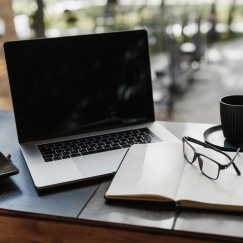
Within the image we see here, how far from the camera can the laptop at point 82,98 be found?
2.98 ft

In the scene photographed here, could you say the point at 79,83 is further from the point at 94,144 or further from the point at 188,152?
the point at 188,152

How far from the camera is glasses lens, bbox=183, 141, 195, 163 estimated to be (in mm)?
800

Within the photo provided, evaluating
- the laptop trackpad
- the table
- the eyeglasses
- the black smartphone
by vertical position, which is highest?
the black smartphone

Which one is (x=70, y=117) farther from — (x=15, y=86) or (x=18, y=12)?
(x=18, y=12)

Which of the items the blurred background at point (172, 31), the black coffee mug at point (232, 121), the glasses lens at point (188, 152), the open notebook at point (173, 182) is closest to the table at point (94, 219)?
the open notebook at point (173, 182)

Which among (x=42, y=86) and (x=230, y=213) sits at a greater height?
(x=42, y=86)

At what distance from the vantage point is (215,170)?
29.7 inches

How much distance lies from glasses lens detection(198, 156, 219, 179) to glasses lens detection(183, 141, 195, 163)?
3 centimetres

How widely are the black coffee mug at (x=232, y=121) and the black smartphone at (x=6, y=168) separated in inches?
19.5

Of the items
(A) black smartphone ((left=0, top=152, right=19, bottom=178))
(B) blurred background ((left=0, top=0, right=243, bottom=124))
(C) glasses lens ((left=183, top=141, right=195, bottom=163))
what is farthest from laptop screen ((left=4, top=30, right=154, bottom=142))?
(B) blurred background ((left=0, top=0, right=243, bottom=124))

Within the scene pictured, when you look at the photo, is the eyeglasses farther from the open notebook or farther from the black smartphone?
the black smartphone

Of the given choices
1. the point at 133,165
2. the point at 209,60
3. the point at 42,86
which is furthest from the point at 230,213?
the point at 209,60

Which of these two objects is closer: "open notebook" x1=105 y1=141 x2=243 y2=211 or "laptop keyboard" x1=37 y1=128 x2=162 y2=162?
"open notebook" x1=105 y1=141 x2=243 y2=211

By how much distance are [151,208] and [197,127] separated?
1.39 feet
